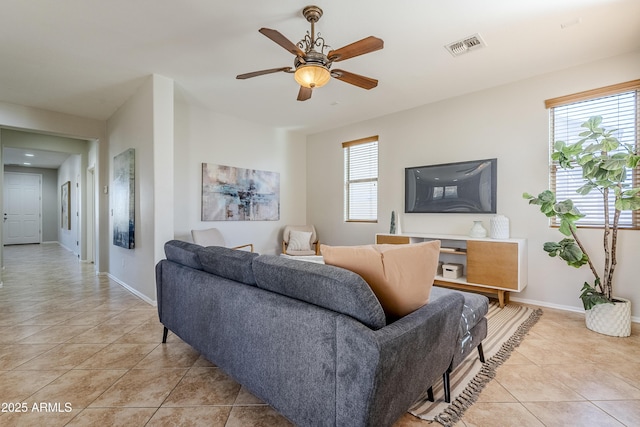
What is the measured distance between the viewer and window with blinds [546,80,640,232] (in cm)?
292

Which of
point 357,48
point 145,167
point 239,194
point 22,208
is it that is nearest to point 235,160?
point 239,194

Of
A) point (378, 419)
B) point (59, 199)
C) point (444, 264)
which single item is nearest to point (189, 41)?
point (378, 419)

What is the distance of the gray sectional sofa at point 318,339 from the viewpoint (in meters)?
1.08

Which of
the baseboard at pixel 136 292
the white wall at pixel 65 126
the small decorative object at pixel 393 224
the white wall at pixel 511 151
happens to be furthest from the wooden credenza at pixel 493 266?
the white wall at pixel 65 126

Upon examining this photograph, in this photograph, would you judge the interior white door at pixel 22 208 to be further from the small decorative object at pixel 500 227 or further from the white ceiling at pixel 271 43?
the small decorative object at pixel 500 227

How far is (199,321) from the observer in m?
1.90

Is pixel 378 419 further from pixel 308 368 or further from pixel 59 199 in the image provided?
pixel 59 199

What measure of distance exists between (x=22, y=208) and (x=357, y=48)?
11621 millimetres

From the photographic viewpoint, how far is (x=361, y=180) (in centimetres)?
518

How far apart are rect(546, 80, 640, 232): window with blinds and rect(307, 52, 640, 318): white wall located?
9cm

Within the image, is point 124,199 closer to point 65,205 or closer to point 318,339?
point 318,339

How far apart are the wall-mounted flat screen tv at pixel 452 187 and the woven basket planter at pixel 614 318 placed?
144cm

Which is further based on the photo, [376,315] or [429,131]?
[429,131]

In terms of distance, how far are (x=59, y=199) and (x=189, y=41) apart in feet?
32.0
